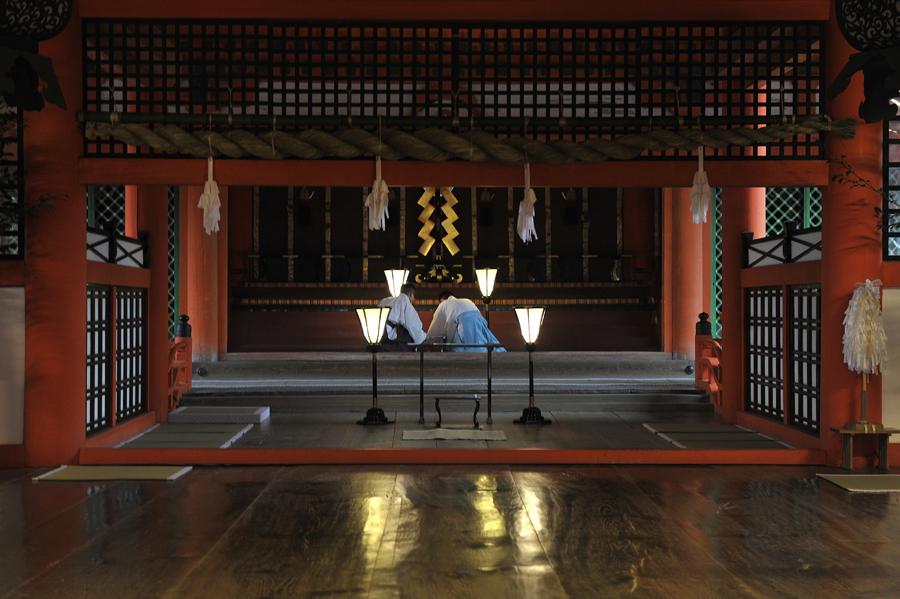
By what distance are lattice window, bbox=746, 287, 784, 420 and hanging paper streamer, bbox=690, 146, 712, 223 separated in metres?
1.56

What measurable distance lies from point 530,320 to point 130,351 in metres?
3.30

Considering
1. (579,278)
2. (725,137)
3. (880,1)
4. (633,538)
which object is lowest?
(633,538)

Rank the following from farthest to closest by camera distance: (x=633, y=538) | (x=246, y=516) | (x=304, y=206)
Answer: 1. (x=304, y=206)
2. (x=246, y=516)
3. (x=633, y=538)

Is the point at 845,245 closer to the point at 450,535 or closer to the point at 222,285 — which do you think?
the point at 450,535

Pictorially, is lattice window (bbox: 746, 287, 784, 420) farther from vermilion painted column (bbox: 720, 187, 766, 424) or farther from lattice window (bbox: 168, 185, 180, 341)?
lattice window (bbox: 168, 185, 180, 341)

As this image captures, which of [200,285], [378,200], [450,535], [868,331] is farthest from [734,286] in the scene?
[200,285]

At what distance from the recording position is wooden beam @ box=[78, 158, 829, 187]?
5.20 metres

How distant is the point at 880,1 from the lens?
4344mm

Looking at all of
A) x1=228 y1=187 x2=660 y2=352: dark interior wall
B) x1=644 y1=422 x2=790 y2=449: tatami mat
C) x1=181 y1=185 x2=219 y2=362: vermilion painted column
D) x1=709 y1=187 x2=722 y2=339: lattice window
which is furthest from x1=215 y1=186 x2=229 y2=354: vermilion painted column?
x1=709 y1=187 x2=722 y2=339: lattice window

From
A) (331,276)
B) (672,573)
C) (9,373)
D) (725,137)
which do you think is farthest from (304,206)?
(672,573)

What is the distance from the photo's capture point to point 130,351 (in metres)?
6.38

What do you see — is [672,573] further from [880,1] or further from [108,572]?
[880,1]

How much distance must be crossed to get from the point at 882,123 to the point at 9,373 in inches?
238

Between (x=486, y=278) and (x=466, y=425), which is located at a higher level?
(x=486, y=278)
